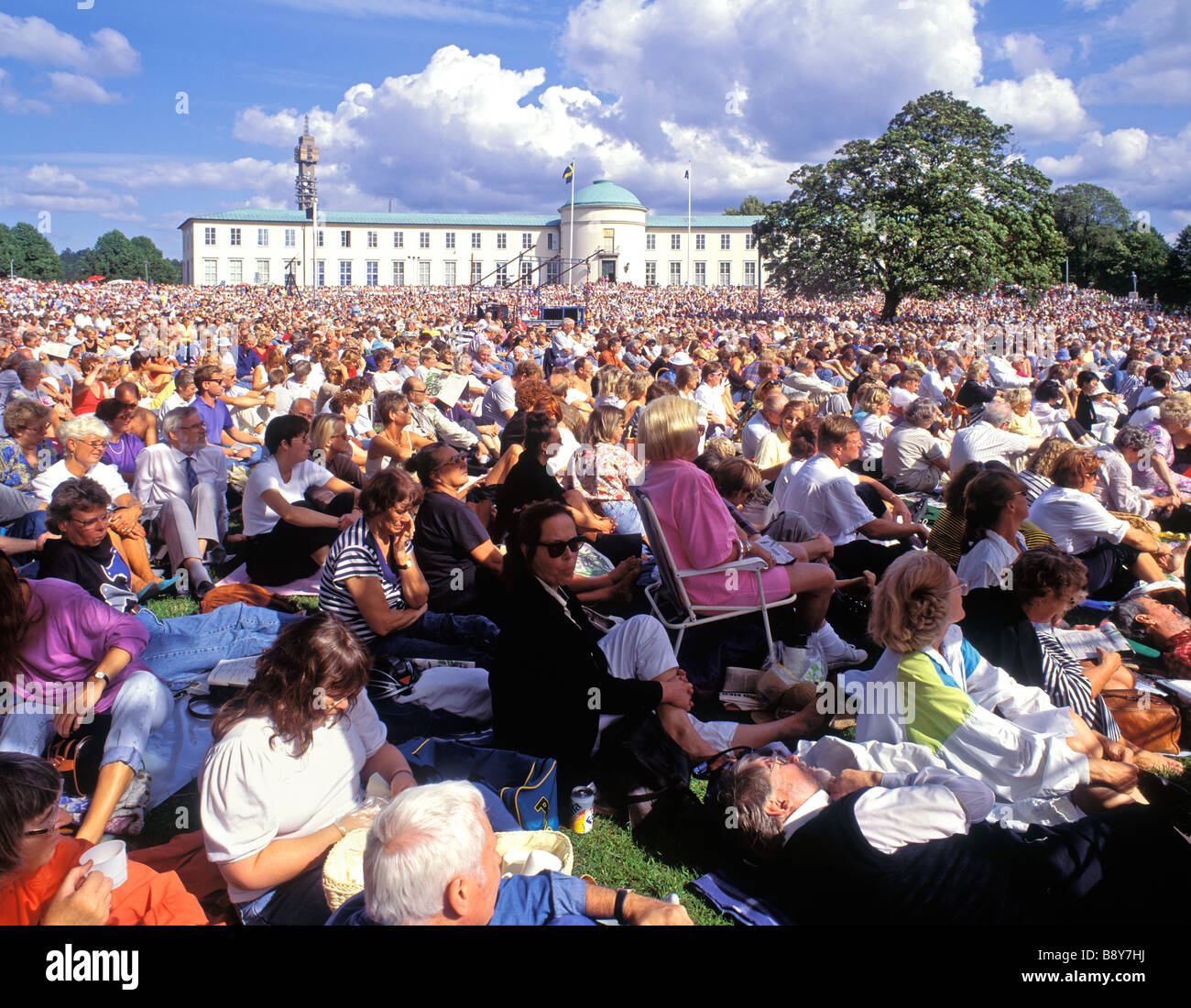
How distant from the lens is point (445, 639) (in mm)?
4934

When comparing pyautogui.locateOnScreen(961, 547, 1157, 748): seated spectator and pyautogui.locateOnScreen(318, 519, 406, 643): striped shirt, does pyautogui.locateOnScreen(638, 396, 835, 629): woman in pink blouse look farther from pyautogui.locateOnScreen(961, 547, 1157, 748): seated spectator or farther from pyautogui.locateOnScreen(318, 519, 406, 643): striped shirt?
pyautogui.locateOnScreen(318, 519, 406, 643): striped shirt

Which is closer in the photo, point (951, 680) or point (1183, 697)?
point (951, 680)

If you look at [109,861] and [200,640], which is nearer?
[109,861]

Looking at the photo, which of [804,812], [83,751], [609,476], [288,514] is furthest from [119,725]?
[609,476]

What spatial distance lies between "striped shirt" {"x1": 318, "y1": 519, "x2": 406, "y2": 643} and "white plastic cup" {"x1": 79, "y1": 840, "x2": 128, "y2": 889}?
1987mm

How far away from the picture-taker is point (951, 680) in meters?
3.23

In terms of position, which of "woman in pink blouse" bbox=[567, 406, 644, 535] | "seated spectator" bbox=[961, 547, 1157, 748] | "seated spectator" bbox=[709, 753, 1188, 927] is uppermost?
"woman in pink blouse" bbox=[567, 406, 644, 535]

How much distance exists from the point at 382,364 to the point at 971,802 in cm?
1053

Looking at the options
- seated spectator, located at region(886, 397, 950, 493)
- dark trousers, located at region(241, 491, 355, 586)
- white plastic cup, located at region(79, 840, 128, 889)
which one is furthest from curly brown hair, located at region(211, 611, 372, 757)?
seated spectator, located at region(886, 397, 950, 493)

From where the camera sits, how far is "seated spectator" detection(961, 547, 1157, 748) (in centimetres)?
378

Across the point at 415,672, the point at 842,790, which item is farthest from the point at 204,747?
the point at 842,790

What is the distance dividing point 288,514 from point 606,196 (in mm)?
89977

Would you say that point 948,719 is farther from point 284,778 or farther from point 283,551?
point 283,551
